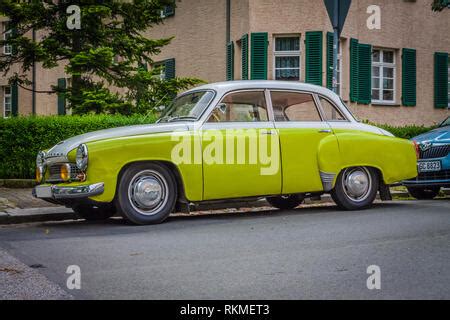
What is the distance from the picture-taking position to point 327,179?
9.32 metres

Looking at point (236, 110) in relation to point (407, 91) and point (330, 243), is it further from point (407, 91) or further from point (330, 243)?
point (407, 91)

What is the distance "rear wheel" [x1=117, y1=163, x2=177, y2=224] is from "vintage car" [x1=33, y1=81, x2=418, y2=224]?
0.01 meters

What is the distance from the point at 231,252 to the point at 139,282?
4.62 feet

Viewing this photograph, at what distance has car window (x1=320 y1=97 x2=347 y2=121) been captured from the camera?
381 inches

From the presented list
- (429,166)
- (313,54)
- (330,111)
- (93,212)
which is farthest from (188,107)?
(313,54)

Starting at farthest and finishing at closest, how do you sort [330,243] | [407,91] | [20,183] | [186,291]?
[407,91], [20,183], [330,243], [186,291]

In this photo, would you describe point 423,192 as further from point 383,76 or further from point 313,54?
point 383,76

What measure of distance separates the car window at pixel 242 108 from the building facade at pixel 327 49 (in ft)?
33.3

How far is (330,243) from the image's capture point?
6820 mm

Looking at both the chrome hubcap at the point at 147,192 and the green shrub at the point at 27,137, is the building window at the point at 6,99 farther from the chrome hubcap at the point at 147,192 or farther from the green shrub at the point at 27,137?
the chrome hubcap at the point at 147,192

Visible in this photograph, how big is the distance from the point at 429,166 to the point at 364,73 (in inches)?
389

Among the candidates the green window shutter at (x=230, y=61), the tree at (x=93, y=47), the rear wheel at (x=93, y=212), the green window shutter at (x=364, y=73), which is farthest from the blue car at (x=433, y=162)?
the green window shutter at (x=230, y=61)

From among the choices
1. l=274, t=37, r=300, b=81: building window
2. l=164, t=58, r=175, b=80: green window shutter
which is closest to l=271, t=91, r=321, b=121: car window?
l=274, t=37, r=300, b=81: building window
